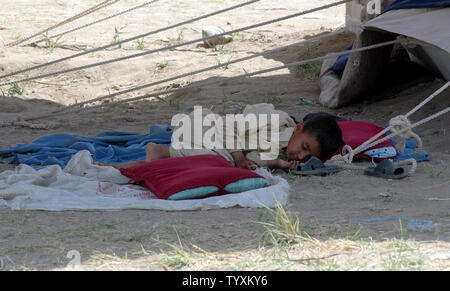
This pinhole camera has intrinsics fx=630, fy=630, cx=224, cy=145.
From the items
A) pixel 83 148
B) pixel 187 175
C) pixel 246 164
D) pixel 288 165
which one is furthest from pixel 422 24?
pixel 83 148

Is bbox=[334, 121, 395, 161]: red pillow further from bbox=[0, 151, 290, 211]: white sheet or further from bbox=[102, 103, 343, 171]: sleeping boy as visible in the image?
bbox=[0, 151, 290, 211]: white sheet

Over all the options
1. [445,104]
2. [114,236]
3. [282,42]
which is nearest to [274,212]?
[114,236]

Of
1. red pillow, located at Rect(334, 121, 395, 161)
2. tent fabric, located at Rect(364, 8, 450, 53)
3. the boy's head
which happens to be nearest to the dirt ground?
the boy's head

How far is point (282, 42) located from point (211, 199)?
15.3 feet

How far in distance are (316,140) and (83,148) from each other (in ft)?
5.13

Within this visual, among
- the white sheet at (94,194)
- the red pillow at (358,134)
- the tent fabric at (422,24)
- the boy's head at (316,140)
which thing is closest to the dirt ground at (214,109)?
the white sheet at (94,194)

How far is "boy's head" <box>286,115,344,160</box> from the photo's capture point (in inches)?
138

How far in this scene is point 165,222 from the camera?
8.59ft

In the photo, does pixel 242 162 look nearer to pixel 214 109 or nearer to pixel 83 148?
pixel 83 148

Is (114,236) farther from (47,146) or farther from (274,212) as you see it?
(47,146)

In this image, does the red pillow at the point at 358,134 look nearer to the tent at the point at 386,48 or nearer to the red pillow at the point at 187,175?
the tent at the point at 386,48

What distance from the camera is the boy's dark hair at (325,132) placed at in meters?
3.51

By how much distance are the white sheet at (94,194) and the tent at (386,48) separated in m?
1.51

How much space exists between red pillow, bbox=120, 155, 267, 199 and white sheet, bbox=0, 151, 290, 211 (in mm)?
68
